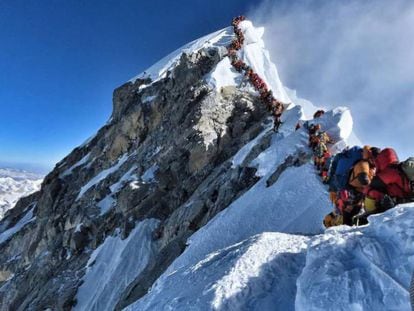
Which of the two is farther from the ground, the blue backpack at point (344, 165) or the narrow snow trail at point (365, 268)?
the blue backpack at point (344, 165)

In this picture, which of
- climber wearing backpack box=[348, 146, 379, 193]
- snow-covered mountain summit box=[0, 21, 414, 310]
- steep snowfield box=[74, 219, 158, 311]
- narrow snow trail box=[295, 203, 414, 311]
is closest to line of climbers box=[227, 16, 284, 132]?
snow-covered mountain summit box=[0, 21, 414, 310]

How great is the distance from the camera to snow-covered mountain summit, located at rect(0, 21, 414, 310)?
7.05m

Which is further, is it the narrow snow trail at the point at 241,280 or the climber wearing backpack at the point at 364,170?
the climber wearing backpack at the point at 364,170

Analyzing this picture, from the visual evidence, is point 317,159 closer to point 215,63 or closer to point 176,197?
point 176,197

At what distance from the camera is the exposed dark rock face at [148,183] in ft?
86.5

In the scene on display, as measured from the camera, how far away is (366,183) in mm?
9578

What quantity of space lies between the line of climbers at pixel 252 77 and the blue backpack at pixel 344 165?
1579 cm

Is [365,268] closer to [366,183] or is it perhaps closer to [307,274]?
[307,274]

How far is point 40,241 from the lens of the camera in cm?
4941

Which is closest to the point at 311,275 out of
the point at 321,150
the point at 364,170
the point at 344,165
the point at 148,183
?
the point at 364,170

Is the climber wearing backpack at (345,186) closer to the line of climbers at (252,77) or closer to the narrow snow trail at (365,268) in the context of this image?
the narrow snow trail at (365,268)

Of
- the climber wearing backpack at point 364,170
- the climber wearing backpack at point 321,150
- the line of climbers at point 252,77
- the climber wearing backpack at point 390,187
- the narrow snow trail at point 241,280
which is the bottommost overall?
the narrow snow trail at point 241,280

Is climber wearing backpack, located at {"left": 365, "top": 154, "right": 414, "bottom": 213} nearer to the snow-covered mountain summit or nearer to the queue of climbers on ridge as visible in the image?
the queue of climbers on ridge

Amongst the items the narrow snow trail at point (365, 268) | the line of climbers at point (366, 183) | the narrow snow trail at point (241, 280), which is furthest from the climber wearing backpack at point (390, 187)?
the narrow snow trail at point (241, 280)
